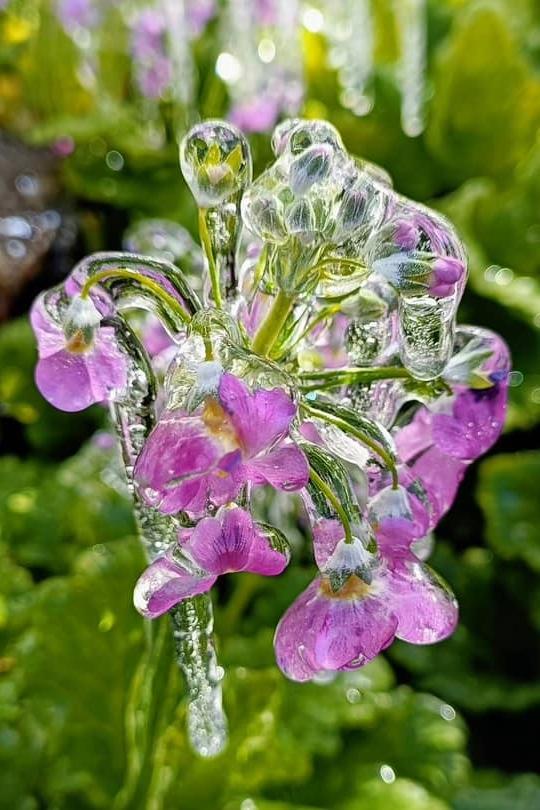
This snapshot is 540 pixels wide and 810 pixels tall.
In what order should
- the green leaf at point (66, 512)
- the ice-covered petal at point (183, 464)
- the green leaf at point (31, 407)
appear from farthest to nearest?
1. the green leaf at point (31, 407)
2. the green leaf at point (66, 512)
3. the ice-covered petal at point (183, 464)

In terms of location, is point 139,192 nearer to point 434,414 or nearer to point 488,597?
point 488,597

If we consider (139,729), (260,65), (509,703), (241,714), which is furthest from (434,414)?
(260,65)

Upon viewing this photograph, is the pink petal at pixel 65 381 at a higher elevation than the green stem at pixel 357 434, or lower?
higher

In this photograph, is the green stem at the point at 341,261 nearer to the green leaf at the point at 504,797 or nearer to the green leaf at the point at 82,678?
the green leaf at the point at 82,678

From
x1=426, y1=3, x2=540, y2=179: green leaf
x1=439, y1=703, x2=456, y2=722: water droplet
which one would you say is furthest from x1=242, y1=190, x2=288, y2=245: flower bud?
x1=426, y1=3, x2=540, y2=179: green leaf

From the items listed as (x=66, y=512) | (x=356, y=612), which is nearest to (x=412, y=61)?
(x=66, y=512)

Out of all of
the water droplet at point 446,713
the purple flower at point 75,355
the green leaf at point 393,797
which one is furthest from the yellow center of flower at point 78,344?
the water droplet at point 446,713
